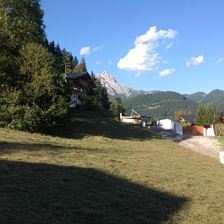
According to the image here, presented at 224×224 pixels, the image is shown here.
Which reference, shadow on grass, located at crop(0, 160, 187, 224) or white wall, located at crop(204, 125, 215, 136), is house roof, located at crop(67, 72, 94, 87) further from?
shadow on grass, located at crop(0, 160, 187, 224)

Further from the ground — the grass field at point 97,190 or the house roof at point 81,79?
the house roof at point 81,79

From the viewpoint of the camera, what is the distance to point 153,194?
14.8m

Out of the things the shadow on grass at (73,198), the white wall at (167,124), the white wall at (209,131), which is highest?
the white wall at (167,124)

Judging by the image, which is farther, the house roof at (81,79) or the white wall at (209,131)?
the white wall at (209,131)

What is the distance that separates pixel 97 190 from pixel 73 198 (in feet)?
5.54

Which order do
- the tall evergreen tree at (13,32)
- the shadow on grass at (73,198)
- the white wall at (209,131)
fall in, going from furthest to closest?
the white wall at (209,131) → the tall evergreen tree at (13,32) → the shadow on grass at (73,198)

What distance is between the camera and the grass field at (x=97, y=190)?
10.7 meters

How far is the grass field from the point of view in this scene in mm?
10711

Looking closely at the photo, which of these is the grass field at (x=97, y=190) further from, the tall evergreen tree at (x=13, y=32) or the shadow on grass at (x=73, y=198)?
the tall evergreen tree at (x=13, y=32)

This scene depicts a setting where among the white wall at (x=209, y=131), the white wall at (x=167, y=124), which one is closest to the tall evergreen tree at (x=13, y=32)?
the white wall at (x=167, y=124)

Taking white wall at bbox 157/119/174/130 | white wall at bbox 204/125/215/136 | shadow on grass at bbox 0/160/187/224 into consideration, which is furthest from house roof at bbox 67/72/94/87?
shadow on grass at bbox 0/160/187/224

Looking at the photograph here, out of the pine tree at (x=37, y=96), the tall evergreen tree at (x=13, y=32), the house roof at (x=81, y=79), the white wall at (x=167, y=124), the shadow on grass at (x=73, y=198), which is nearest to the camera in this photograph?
the shadow on grass at (x=73, y=198)

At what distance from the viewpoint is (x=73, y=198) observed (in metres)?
12.0

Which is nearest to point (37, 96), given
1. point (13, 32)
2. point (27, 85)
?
point (27, 85)
